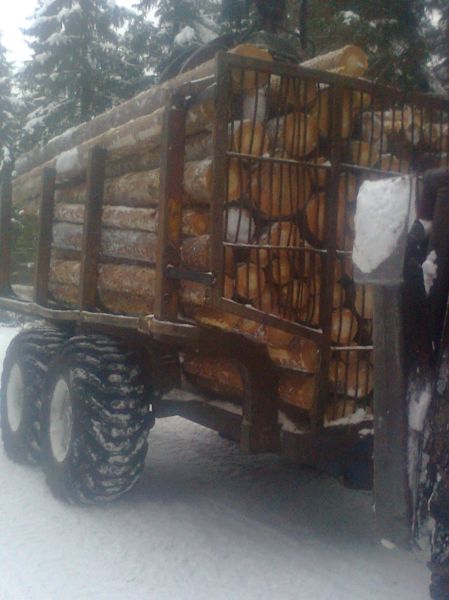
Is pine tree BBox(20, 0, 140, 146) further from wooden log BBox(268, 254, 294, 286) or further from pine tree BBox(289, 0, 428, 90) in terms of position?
wooden log BBox(268, 254, 294, 286)

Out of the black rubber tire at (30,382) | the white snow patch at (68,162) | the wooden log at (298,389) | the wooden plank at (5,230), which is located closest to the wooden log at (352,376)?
the wooden log at (298,389)

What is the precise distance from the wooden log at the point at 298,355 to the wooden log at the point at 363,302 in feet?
1.22

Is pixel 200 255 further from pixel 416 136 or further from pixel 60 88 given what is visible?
pixel 60 88

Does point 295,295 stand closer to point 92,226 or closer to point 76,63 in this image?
point 92,226

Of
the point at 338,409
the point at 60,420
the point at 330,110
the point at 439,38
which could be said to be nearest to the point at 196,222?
the point at 330,110

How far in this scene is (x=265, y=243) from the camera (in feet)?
13.1

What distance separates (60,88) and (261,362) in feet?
62.0

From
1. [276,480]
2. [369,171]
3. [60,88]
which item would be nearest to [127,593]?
[276,480]

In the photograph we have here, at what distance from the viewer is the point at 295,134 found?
→ 4.08 metres

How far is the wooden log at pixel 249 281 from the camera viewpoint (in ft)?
12.9

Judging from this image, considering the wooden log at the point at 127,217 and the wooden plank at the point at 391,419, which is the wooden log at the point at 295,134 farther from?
the wooden plank at the point at 391,419

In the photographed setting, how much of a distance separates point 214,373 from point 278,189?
1.30 m

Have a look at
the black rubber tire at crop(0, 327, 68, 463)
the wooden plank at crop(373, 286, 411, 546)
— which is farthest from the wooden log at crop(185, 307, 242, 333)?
the black rubber tire at crop(0, 327, 68, 463)

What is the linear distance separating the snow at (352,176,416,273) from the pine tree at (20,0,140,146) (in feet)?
63.7
